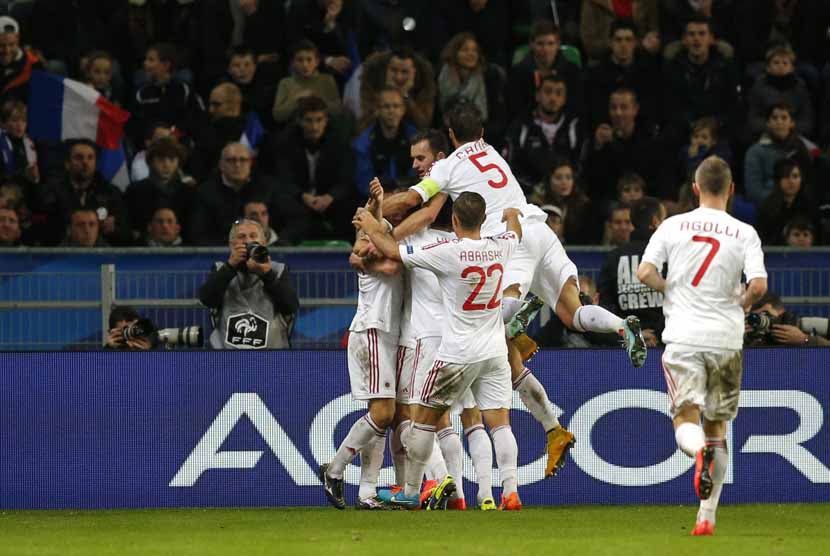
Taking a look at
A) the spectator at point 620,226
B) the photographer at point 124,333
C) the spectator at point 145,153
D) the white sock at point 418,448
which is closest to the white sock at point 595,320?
the white sock at point 418,448

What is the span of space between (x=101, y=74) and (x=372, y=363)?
669 centimetres

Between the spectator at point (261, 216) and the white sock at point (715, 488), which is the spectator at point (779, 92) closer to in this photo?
the spectator at point (261, 216)

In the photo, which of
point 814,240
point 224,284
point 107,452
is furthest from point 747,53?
point 107,452

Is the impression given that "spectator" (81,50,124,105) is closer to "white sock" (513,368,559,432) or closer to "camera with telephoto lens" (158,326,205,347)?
"camera with telephoto lens" (158,326,205,347)

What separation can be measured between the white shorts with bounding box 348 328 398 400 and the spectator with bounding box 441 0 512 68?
687 cm

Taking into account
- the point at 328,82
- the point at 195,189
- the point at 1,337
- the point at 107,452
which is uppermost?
the point at 328,82

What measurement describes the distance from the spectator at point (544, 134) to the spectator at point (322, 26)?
6.80 feet

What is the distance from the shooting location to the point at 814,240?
54.3ft

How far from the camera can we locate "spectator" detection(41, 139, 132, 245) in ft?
52.5

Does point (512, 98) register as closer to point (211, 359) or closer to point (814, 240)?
point (814, 240)

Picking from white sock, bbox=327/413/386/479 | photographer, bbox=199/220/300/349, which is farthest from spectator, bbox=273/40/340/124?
white sock, bbox=327/413/386/479

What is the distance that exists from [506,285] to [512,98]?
19.5 ft

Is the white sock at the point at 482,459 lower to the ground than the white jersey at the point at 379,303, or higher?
lower

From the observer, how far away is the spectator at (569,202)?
16.5 metres
